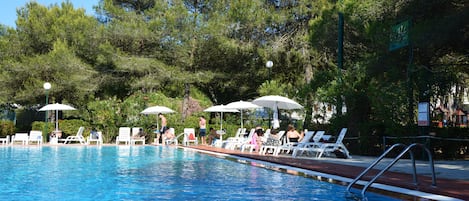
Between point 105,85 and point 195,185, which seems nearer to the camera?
point 195,185

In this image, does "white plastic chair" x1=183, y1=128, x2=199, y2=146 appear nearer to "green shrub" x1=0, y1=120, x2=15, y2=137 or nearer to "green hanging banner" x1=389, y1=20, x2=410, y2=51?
"green shrub" x1=0, y1=120, x2=15, y2=137

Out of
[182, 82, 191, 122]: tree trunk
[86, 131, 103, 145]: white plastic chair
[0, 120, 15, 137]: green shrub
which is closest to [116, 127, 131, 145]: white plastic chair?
[86, 131, 103, 145]: white plastic chair

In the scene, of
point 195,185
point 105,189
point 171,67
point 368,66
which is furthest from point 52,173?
point 171,67

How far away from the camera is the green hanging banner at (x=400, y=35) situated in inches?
444

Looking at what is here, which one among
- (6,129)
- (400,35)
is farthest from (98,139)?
(400,35)

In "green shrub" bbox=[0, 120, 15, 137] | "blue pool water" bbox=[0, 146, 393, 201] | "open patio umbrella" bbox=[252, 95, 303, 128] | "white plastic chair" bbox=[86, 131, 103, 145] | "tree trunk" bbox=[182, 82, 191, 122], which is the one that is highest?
"tree trunk" bbox=[182, 82, 191, 122]

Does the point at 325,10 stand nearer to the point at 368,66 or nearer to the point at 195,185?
the point at 368,66

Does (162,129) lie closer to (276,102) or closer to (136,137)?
(136,137)

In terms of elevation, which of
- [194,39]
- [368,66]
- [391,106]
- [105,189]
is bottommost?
[105,189]

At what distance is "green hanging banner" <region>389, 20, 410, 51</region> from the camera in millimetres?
11266

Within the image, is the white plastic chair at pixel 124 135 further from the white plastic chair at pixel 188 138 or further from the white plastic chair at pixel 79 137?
the white plastic chair at pixel 188 138

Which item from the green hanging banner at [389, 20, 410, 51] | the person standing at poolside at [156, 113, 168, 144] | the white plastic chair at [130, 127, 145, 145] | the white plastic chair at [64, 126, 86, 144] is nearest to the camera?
the green hanging banner at [389, 20, 410, 51]

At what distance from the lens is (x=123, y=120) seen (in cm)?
2470

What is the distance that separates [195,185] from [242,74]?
63.3 feet
